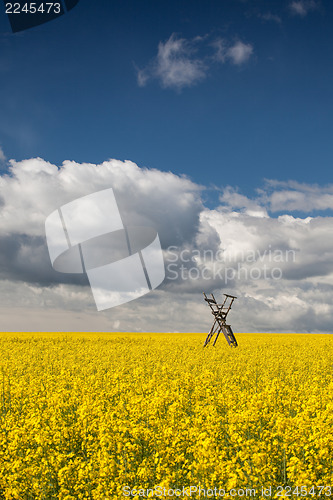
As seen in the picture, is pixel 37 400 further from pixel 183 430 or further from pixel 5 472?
pixel 183 430

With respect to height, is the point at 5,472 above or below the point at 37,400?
below

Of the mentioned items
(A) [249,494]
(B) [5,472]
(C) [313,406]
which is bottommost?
(B) [5,472]

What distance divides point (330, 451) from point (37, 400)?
6.34 meters

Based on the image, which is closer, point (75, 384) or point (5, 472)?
point (5, 472)

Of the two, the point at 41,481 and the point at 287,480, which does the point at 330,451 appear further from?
the point at 41,481

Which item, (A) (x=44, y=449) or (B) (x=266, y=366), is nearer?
(A) (x=44, y=449)

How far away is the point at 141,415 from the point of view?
698 centimetres

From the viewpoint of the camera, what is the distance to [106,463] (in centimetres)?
509

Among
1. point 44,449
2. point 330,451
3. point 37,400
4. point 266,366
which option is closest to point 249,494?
point 330,451

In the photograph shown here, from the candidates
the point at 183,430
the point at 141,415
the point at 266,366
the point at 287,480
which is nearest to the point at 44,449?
the point at 141,415

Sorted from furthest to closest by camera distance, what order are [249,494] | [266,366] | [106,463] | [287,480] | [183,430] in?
1. [266,366]
2. [183,430]
3. [287,480]
4. [106,463]
5. [249,494]

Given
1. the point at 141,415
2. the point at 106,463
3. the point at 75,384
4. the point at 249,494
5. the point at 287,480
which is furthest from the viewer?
the point at 75,384

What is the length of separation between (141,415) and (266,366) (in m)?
11.1

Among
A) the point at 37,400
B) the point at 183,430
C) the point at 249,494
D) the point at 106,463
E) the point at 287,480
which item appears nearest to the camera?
the point at 249,494
